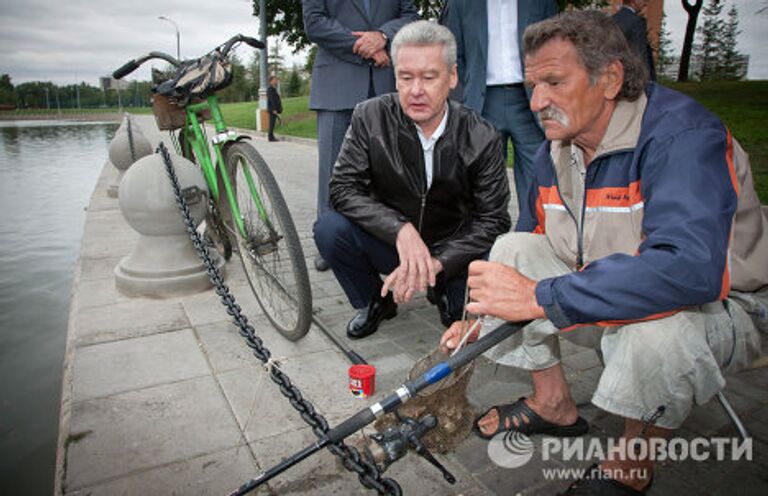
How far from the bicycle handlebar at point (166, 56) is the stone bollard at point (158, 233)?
58 centimetres

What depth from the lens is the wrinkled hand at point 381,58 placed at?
12.8ft

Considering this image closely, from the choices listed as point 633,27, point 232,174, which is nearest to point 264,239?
point 232,174

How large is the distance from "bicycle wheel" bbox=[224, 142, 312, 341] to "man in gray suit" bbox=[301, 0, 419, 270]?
0.78 meters

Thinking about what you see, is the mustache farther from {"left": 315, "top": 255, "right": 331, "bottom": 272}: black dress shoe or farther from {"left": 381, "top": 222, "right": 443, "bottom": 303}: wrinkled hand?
{"left": 315, "top": 255, "right": 331, "bottom": 272}: black dress shoe

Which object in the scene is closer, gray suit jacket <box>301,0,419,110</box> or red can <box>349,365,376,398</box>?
red can <box>349,365,376,398</box>

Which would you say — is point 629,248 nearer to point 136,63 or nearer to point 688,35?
point 136,63

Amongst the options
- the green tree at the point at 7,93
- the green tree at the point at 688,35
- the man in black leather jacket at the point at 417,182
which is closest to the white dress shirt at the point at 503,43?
the man in black leather jacket at the point at 417,182

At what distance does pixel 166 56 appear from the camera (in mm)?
3605

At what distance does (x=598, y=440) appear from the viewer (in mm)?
2164

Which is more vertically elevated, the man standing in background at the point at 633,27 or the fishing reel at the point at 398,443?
the man standing in background at the point at 633,27

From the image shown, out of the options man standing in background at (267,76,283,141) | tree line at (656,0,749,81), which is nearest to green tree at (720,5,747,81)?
tree line at (656,0,749,81)

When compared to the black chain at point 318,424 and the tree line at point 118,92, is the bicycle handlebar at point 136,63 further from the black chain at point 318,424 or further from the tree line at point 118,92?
the tree line at point 118,92

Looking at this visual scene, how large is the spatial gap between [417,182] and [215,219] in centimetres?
163

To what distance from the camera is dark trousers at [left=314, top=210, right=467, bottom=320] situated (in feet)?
9.90
